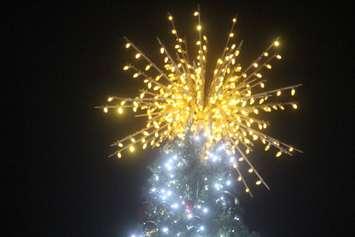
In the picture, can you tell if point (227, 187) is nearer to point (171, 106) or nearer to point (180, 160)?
point (180, 160)

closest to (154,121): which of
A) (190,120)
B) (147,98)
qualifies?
(147,98)

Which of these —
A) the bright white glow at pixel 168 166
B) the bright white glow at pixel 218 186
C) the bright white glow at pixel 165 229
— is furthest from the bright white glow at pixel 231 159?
the bright white glow at pixel 165 229

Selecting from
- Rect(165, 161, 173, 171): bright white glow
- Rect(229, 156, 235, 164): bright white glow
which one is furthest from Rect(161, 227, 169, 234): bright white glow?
Rect(229, 156, 235, 164): bright white glow

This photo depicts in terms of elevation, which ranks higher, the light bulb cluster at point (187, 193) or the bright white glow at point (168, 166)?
the bright white glow at point (168, 166)

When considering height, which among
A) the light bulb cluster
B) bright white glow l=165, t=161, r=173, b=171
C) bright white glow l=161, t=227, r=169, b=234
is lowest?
bright white glow l=161, t=227, r=169, b=234

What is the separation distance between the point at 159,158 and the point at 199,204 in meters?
0.85

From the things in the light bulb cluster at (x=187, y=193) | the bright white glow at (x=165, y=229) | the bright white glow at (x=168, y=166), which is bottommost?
the bright white glow at (x=165, y=229)

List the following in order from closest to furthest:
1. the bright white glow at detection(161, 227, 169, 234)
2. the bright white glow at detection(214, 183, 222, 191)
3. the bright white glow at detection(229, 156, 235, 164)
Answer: the bright white glow at detection(161, 227, 169, 234) → the bright white glow at detection(214, 183, 222, 191) → the bright white glow at detection(229, 156, 235, 164)

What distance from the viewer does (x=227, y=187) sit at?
279 inches

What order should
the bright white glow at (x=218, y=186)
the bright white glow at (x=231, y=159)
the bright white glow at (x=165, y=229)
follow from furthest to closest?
the bright white glow at (x=231, y=159)
the bright white glow at (x=218, y=186)
the bright white glow at (x=165, y=229)

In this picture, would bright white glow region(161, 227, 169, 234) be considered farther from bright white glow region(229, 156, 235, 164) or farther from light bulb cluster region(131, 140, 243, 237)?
bright white glow region(229, 156, 235, 164)

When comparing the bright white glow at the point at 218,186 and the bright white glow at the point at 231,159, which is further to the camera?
the bright white glow at the point at 231,159

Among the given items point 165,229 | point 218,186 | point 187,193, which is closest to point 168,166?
point 187,193

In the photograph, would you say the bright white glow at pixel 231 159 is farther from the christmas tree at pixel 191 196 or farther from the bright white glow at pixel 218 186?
the bright white glow at pixel 218 186
